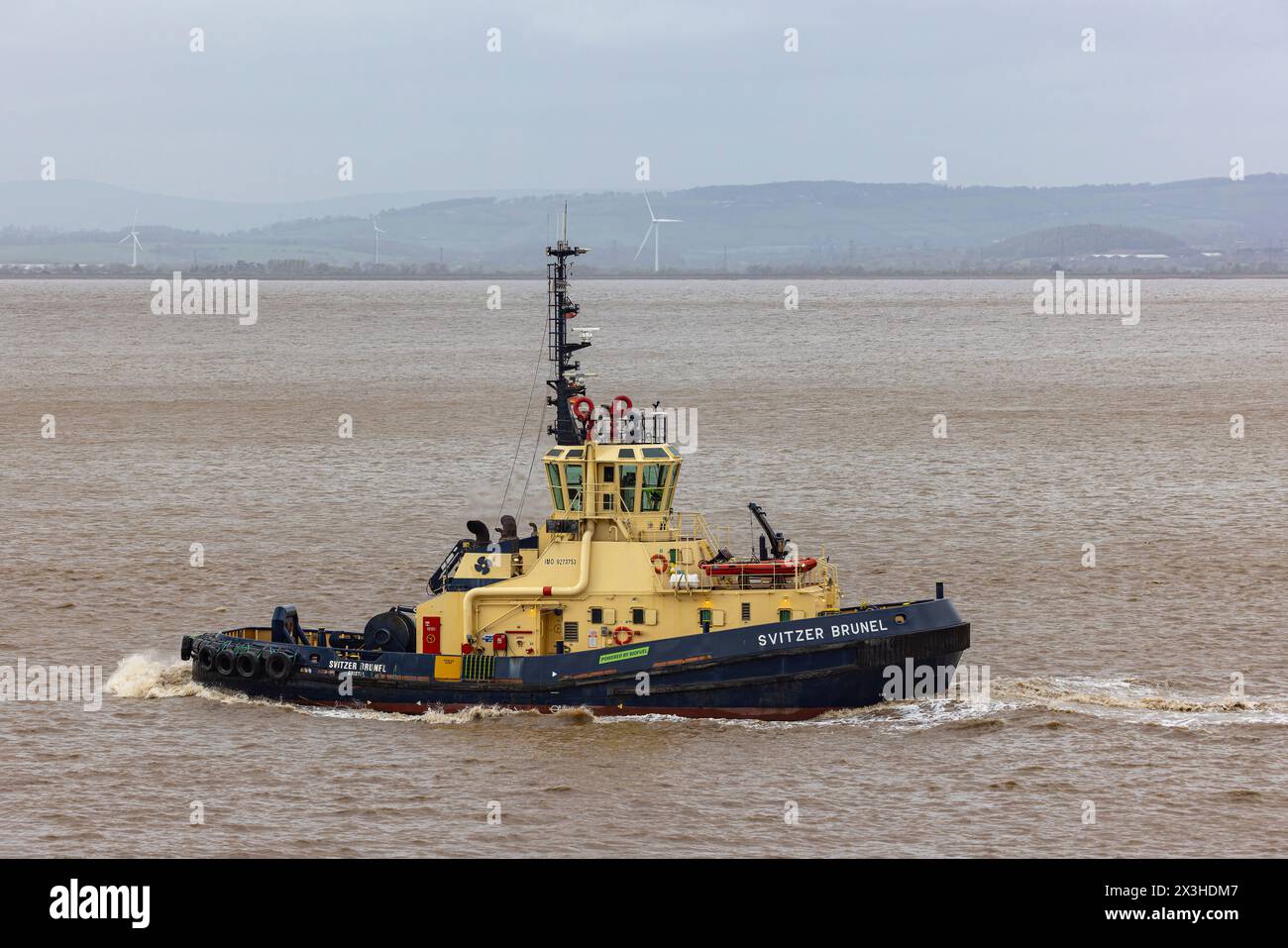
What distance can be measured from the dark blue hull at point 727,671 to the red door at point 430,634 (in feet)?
2.92

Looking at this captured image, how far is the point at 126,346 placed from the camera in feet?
437

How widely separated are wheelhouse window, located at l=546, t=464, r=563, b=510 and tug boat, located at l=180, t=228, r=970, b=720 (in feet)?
0.12

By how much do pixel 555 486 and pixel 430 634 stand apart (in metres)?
3.47

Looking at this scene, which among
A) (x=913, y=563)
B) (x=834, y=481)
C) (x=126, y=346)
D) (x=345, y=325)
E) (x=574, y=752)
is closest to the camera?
(x=574, y=752)

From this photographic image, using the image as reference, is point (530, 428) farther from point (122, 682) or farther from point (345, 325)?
point (345, 325)

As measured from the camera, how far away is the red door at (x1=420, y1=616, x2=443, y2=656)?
3222 centimetres

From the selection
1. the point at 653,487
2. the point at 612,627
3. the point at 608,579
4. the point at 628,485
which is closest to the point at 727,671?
the point at 612,627

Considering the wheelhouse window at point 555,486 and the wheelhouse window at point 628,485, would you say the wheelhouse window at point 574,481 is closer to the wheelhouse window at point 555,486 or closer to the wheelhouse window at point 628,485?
the wheelhouse window at point 555,486

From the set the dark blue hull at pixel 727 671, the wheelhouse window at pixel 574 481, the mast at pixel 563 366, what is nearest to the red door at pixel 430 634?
the dark blue hull at pixel 727 671

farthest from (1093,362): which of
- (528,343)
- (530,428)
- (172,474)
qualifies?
(172,474)

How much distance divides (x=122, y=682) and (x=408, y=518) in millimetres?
18214

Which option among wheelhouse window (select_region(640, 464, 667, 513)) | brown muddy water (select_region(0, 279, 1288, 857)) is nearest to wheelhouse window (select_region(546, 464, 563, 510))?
wheelhouse window (select_region(640, 464, 667, 513))

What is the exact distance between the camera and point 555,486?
32000 millimetres

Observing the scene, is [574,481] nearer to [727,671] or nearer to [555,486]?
[555,486]
